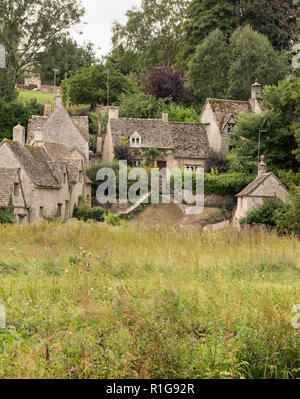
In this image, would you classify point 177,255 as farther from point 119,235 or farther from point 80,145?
point 80,145

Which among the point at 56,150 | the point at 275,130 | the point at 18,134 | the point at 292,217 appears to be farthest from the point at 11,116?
the point at 292,217

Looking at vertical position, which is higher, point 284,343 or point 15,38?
point 15,38

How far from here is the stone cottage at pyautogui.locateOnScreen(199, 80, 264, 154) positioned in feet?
192

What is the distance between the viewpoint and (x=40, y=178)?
132 ft

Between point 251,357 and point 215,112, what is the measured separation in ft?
175

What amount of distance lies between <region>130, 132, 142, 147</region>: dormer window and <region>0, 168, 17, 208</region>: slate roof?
19759 mm

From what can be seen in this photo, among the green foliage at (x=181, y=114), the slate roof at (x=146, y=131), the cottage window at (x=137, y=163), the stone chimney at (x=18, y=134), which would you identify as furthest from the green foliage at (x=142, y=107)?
the stone chimney at (x=18, y=134)

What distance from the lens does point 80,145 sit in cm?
5478

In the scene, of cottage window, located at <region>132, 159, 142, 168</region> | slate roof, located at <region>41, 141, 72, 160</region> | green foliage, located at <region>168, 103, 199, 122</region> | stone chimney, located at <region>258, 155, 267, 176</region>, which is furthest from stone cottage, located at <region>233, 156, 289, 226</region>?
green foliage, located at <region>168, 103, 199, 122</region>

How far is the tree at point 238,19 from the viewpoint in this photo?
230ft

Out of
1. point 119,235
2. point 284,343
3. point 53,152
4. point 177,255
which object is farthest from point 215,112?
point 284,343

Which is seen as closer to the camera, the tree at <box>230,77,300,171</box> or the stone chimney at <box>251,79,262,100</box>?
the tree at <box>230,77,300,171</box>

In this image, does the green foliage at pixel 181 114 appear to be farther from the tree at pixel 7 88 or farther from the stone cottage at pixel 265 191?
the stone cottage at pixel 265 191

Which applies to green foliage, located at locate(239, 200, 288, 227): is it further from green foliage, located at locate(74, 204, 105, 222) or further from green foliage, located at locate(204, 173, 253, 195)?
green foliage, located at locate(74, 204, 105, 222)
